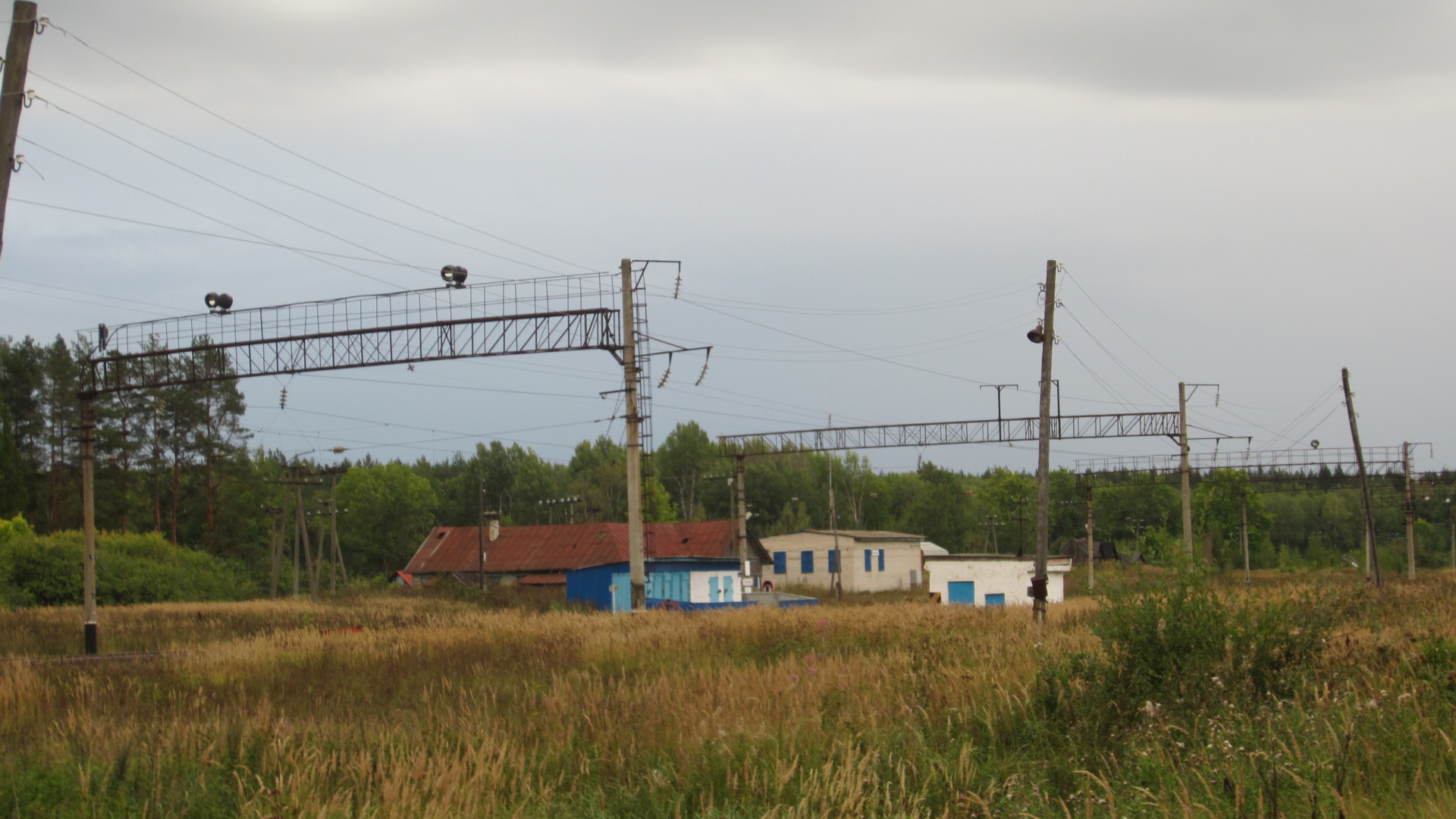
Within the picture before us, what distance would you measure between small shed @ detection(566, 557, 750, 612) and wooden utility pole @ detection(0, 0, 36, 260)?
3736 cm

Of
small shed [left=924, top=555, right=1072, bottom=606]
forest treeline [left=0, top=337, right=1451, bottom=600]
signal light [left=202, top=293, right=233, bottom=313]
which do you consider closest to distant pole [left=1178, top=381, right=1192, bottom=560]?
forest treeline [left=0, top=337, right=1451, bottom=600]

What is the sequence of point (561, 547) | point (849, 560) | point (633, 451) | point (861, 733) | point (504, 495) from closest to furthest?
point (861, 733) < point (633, 451) < point (561, 547) < point (849, 560) < point (504, 495)

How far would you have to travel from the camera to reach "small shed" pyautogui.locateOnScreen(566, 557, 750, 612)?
50156 mm

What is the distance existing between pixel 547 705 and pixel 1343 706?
658 centimetres

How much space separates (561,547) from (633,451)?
4073 cm

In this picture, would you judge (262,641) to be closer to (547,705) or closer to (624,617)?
(624,617)

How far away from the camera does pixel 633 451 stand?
1032 inches

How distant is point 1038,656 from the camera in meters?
10.4

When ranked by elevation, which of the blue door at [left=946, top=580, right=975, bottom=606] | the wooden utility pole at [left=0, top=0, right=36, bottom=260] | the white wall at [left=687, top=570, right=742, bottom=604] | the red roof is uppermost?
the wooden utility pole at [left=0, top=0, right=36, bottom=260]

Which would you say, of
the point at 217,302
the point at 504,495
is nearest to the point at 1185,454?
the point at 217,302

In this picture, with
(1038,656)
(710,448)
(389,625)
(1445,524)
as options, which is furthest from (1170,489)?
(1038,656)

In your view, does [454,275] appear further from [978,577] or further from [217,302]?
[978,577]

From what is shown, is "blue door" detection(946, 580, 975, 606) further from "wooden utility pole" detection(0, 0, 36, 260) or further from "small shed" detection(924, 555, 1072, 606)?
"wooden utility pole" detection(0, 0, 36, 260)

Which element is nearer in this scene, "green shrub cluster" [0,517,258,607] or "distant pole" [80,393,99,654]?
"distant pole" [80,393,99,654]
